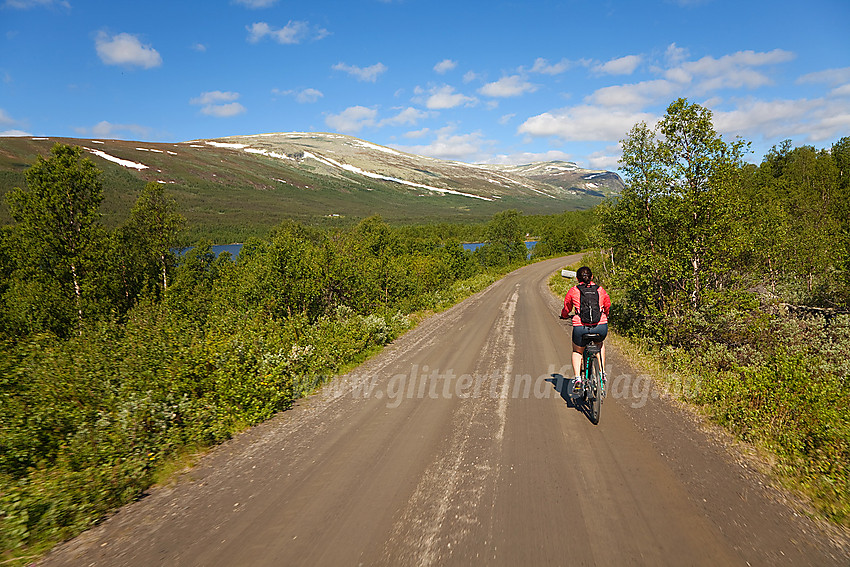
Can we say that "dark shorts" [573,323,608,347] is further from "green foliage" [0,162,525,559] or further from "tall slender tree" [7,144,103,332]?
"tall slender tree" [7,144,103,332]

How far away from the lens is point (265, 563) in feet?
11.4

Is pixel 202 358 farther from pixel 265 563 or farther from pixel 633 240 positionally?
pixel 633 240

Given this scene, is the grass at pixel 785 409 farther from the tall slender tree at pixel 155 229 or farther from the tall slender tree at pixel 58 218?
the tall slender tree at pixel 155 229

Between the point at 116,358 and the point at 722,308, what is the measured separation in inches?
574

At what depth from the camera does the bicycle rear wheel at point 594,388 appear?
650 centimetres

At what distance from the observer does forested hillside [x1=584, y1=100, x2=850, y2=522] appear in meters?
6.01

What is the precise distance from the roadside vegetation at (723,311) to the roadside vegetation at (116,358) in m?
7.83

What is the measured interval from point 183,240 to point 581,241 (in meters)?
90.4

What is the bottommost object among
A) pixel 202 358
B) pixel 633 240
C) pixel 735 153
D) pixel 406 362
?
pixel 406 362

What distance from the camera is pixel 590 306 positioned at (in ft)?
21.6

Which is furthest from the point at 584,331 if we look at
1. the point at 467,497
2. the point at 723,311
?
the point at 723,311

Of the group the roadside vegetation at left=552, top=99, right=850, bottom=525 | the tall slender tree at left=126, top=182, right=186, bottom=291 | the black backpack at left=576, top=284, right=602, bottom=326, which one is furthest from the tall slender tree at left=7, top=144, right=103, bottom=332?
the roadside vegetation at left=552, top=99, right=850, bottom=525

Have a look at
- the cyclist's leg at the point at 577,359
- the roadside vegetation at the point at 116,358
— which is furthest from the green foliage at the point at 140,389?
the cyclist's leg at the point at 577,359

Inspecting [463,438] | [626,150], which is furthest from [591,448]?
[626,150]
